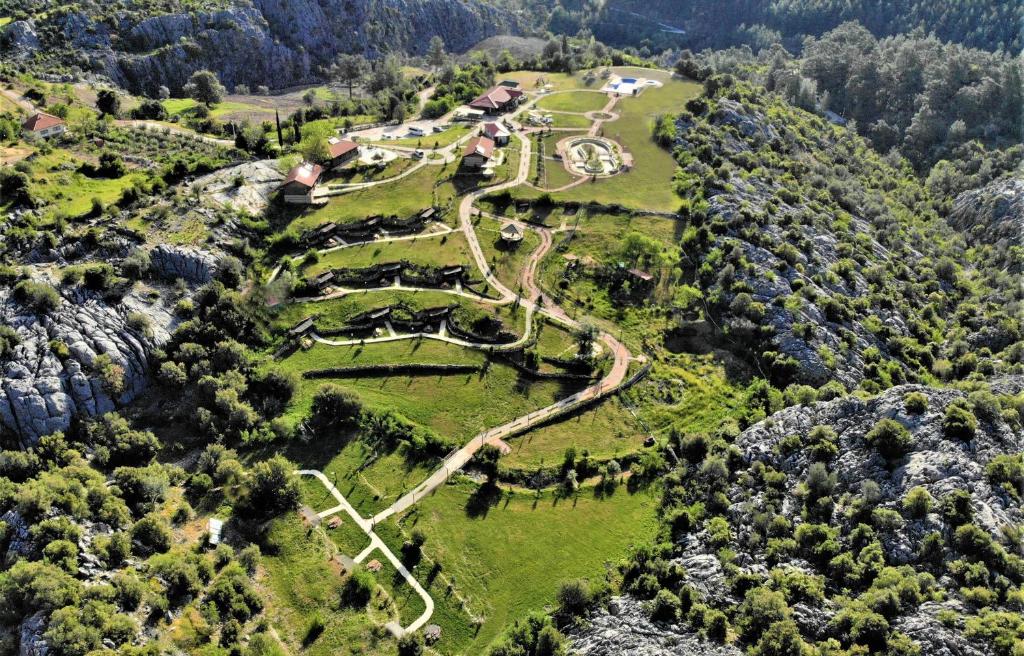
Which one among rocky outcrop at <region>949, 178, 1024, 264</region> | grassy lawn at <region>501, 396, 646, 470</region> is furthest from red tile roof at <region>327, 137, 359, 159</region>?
rocky outcrop at <region>949, 178, 1024, 264</region>

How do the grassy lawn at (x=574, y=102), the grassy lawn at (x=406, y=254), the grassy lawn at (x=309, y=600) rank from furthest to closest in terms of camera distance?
1. the grassy lawn at (x=574, y=102)
2. the grassy lawn at (x=406, y=254)
3. the grassy lawn at (x=309, y=600)

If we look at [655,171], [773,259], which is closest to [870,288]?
[773,259]

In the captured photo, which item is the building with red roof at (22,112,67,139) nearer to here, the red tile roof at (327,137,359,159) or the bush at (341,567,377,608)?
the red tile roof at (327,137,359,159)

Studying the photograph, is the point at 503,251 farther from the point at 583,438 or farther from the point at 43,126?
the point at 43,126

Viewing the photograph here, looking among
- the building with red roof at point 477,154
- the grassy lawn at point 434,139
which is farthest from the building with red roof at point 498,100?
the building with red roof at point 477,154

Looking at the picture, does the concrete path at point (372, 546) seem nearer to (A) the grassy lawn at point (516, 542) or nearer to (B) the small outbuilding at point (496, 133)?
(A) the grassy lawn at point (516, 542)

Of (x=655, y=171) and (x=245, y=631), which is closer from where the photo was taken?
(x=245, y=631)

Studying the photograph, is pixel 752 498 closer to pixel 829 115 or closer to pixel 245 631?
pixel 245 631
